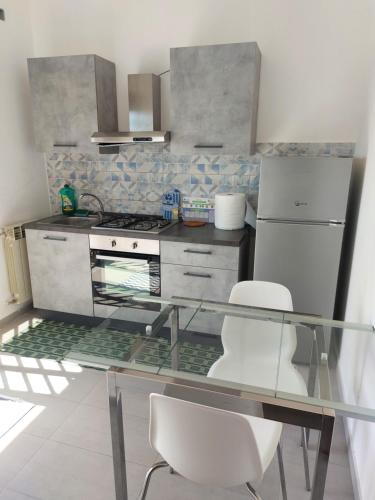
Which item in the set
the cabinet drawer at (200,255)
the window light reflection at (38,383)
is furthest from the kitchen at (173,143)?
the window light reflection at (38,383)

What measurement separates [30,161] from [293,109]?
95.3 inches

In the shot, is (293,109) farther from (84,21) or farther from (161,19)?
(84,21)

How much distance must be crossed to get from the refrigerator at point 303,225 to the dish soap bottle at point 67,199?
1916mm

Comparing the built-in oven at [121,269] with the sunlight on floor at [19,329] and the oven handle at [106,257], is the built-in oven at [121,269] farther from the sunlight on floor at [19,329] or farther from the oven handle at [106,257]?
the sunlight on floor at [19,329]

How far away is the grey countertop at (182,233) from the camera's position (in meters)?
2.84

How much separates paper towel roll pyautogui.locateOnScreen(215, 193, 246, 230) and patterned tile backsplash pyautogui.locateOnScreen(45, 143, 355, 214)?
23 cm

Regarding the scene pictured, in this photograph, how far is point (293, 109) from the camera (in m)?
2.99

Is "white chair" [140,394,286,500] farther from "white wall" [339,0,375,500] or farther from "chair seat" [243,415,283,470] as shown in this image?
"white wall" [339,0,375,500]

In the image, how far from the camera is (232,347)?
1.75 m

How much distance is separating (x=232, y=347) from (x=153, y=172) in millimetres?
2116

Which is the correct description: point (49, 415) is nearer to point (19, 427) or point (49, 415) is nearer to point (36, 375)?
point (19, 427)

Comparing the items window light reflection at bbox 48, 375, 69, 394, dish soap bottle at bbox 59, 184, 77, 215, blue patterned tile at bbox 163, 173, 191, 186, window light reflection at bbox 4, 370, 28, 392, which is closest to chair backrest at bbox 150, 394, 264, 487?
window light reflection at bbox 48, 375, 69, 394

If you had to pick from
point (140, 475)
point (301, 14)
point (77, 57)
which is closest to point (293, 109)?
point (301, 14)

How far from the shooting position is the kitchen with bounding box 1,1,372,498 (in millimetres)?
2809
